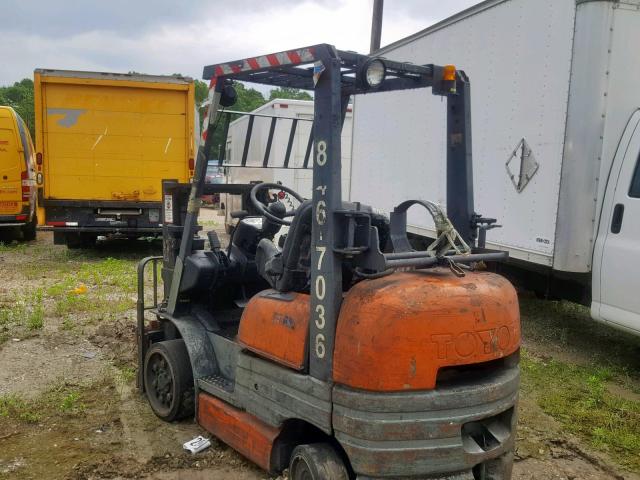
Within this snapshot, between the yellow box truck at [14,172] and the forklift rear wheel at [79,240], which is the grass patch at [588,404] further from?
the yellow box truck at [14,172]

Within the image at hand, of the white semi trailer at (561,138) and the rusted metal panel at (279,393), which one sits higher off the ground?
the white semi trailer at (561,138)

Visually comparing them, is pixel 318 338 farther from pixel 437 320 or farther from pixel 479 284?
pixel 479 284

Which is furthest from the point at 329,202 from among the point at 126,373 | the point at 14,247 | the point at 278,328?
the point at 14,247

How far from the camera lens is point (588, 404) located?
4820 millimetres

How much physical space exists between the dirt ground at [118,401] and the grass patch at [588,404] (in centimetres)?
2

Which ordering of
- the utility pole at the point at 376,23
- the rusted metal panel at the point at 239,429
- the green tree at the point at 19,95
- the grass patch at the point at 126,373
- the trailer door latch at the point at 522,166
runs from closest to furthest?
the rusted metal panel at the point at 239,429
the grass patch at the point at 126,373
the trailer door latch at the point at 522,166
the utility pole at the point at 376,23
the green tree at the point at 19,95

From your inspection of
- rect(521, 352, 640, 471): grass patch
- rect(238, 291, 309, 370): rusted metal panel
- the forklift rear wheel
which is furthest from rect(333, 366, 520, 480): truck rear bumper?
the forklift rear wheel

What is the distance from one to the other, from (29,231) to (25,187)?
75.7 inches

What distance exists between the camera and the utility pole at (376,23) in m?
18.0

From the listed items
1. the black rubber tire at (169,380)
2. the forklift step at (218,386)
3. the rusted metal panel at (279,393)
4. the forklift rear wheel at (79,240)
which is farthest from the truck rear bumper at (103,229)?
the rusted metal panel at (279,393)

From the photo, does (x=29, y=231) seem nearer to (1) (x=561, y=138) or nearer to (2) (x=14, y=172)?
(2) (x=14, y=172)

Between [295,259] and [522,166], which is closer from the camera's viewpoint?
[295,259]

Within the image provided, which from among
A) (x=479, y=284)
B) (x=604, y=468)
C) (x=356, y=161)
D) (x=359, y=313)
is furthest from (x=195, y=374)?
(x=356, y=161)

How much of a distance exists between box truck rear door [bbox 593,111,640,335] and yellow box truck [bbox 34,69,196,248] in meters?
8.10
